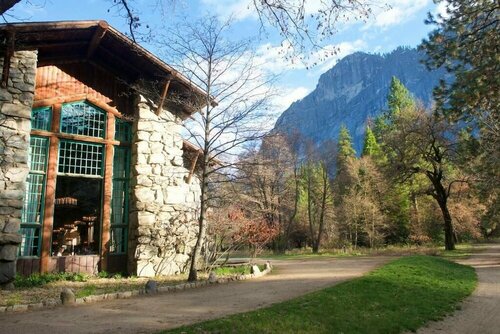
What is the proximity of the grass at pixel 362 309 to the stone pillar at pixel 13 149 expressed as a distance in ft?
21.3

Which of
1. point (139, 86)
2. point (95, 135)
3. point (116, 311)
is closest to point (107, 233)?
point (95, 135)

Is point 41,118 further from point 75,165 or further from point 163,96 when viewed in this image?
point 163,96

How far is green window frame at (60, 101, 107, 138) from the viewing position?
12.6m

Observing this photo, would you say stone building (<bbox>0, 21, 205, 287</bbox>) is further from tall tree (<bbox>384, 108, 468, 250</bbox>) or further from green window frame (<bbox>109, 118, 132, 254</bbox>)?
tall tree (<bbox>384, 108, 468, 250</bbox>)

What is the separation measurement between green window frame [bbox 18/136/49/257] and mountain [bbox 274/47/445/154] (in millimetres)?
157257

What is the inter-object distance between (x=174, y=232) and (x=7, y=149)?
206 inches

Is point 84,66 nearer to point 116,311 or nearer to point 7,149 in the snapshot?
point 7,149

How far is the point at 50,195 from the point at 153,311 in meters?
6.19

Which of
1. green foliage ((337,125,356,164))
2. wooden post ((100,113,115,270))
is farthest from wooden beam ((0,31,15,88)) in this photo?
green foliage ((337,125,356,164))

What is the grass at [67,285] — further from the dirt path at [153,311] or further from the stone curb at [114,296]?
the dirt path at [153,311]

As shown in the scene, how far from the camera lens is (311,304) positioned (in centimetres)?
795

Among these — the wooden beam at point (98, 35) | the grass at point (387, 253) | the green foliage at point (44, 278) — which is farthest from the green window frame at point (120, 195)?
the grass at point (387, 253)

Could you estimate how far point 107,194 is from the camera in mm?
12859

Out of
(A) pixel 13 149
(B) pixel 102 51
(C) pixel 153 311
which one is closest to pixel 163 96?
(B) pixel 102 51
